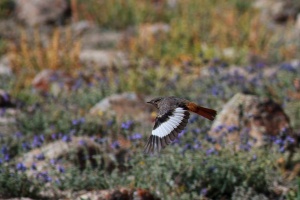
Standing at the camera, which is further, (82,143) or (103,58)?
(103,58)

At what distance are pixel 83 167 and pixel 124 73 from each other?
3369 mm

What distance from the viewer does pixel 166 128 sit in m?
4.25

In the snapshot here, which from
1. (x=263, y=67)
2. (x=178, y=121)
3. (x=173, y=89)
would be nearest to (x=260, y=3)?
(x=263, y=67)

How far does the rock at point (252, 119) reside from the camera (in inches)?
249

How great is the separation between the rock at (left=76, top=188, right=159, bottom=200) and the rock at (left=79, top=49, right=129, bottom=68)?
449 cm

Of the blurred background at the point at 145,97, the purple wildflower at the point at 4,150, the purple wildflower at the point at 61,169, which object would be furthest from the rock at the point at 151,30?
the purple wildflower at the point at 61,169

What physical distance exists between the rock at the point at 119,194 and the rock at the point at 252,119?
4.28ft

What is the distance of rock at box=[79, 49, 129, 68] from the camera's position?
388 inches

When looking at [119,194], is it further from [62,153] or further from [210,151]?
[62,153]

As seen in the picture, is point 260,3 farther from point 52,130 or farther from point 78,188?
point 78,188

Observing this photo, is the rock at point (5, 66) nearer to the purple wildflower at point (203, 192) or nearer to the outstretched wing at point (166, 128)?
the purple wildflower at point (203, 192)

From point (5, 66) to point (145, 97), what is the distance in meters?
2.64

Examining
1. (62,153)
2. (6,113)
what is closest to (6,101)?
(6,113)

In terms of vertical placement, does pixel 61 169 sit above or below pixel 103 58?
below
